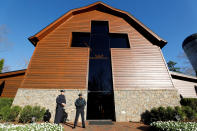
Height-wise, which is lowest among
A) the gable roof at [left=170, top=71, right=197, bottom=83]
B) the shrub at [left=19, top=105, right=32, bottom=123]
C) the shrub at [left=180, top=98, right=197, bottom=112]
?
the shrub at [left=19, top=105, right=32, bottom=123]

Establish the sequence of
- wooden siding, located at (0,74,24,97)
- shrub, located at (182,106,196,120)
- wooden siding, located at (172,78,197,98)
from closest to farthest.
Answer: shrub, located at (182,106,196,120) → wooden siding, located at (0,74,24,97) → wooden siding, located at (172,78,197,98)

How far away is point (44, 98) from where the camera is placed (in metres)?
6.27

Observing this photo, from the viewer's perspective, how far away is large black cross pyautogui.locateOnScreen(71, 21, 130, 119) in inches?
251

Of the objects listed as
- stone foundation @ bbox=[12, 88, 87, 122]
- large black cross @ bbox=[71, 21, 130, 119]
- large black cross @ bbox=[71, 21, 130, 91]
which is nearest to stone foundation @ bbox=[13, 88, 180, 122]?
stone foundation @ bbox=[12, 88, 87, 122]

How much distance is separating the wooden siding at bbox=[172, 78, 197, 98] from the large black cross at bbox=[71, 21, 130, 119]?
19.4 feet

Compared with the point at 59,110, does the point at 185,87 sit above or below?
above

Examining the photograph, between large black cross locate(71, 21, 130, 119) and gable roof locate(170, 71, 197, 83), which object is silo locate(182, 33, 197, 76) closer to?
gable roof locate(170, 71, 197, 83)

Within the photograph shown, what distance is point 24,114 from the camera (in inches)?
212

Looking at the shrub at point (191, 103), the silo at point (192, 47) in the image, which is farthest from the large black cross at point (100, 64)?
the silo at point (192, 47)

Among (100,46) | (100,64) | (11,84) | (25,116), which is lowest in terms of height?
(25,116)

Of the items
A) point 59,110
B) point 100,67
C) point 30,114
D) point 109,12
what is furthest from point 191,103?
point 109,12

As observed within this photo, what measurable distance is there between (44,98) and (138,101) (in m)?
6.31

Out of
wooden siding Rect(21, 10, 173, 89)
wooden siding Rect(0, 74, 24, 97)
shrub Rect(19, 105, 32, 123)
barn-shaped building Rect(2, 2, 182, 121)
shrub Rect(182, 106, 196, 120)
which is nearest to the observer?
shrub Rect(19, 105, 32, 123)

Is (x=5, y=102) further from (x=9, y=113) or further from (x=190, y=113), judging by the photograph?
(x=190, y=113)
